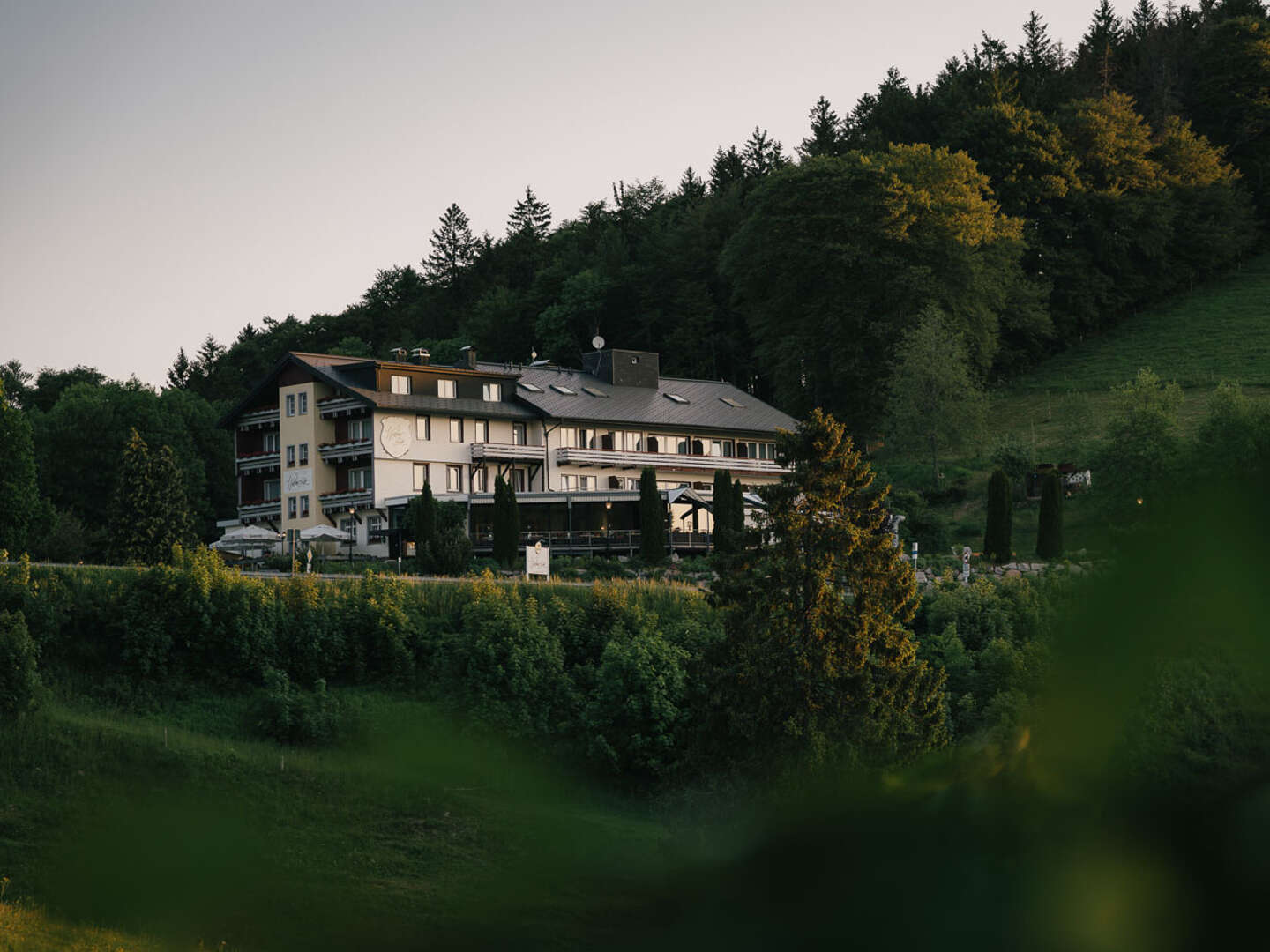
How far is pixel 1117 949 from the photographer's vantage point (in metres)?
1.16

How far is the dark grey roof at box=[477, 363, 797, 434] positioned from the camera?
7544 centimetres

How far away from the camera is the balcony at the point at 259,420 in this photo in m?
75.1

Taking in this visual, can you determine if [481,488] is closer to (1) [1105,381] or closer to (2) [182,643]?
(2) [182,643]

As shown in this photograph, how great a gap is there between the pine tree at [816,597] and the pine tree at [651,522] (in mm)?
24793

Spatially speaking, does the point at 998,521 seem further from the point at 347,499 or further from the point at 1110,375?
the point at 1110,375

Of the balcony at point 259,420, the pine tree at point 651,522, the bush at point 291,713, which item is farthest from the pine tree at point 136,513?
the bush at point 291,713

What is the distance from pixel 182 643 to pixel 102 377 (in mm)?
76026

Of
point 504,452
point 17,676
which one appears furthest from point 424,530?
point 17,676

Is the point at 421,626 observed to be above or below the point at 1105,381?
below

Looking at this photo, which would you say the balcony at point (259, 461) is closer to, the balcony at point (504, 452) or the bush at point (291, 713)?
Result: the balcony at point (504, 452)

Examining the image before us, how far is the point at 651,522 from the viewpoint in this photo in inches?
2373

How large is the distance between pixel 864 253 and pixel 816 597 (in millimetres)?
55100

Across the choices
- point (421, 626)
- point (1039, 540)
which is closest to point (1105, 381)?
point (1039, 540)

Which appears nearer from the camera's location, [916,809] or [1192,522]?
[1192,522]
